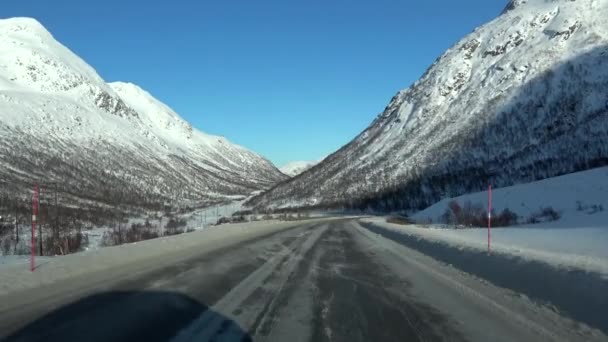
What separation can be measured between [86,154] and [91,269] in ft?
608

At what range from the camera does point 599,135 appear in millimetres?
112062

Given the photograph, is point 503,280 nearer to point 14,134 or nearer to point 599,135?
point 599,135

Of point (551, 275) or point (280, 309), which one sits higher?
point (551, 275)

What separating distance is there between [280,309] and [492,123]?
453 feet

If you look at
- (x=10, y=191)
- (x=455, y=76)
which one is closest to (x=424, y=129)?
(x=455, y=76)

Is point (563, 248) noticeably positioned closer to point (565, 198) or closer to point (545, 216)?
point (545, 216)

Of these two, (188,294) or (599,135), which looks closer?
(188,294)

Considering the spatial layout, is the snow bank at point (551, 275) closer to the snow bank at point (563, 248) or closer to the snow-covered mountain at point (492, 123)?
the snow bank at point (563, 248)

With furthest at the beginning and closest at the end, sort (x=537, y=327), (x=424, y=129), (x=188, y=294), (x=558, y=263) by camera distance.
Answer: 1. (x=424, y=129)
2. (x=558, y=263)
3. (x=188, y=294)
4. (x=537, y=327)

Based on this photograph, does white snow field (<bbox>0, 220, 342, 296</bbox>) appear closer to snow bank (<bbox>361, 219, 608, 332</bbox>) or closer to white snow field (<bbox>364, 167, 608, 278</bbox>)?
snow bank (<bbox>361, 219, 608, 332</bbox>)

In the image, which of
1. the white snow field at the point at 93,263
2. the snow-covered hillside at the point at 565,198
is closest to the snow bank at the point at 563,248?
the white snow field at the point at 93,263

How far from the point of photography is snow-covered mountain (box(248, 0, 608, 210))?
11744cm

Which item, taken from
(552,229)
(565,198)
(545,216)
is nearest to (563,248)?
(552,229)

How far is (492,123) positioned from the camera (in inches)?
5443
